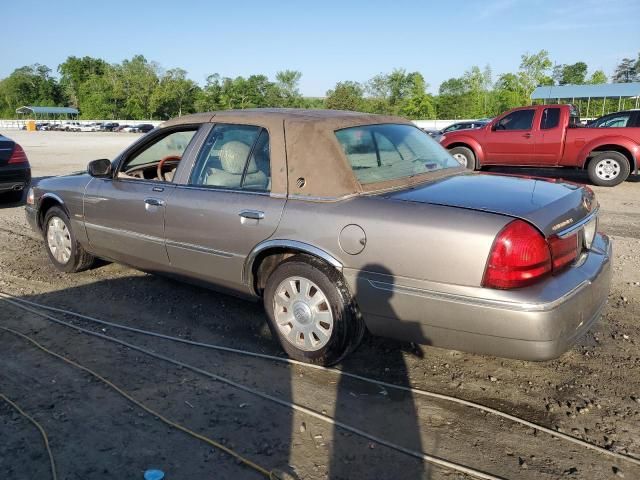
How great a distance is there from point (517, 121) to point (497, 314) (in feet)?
35.5

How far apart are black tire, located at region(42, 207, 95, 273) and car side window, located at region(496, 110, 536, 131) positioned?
1007cm

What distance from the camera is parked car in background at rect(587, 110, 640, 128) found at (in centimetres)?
1176

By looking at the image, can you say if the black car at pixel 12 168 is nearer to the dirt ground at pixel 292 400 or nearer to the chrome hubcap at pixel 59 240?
the chrome hubcap at pixel 59 240

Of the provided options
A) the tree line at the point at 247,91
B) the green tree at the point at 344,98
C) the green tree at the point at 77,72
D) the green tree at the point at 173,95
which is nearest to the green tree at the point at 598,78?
the tree line at the point at 247,91

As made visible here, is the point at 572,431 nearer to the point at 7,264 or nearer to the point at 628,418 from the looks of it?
the point at 628,418

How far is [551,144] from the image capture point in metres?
12.1

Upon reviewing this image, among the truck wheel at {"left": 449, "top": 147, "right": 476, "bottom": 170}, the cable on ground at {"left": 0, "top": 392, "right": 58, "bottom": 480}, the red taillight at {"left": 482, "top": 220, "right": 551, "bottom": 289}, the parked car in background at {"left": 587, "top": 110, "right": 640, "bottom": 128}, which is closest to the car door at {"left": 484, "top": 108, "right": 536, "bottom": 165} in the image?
the truck wheel at {"left": 449, "top": 147, "right": 476, "bottom": 170}

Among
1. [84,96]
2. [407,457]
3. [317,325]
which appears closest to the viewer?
[407,457]

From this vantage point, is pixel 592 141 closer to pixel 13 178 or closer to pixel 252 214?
pixel 252 214

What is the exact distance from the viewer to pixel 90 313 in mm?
4605

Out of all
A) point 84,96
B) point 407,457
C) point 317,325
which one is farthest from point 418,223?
point 84,96

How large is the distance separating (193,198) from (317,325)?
4.60ft

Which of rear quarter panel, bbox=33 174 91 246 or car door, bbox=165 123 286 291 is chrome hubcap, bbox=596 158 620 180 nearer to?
car door, bbox=165 123 286 291

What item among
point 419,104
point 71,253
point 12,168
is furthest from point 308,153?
point 419,104
